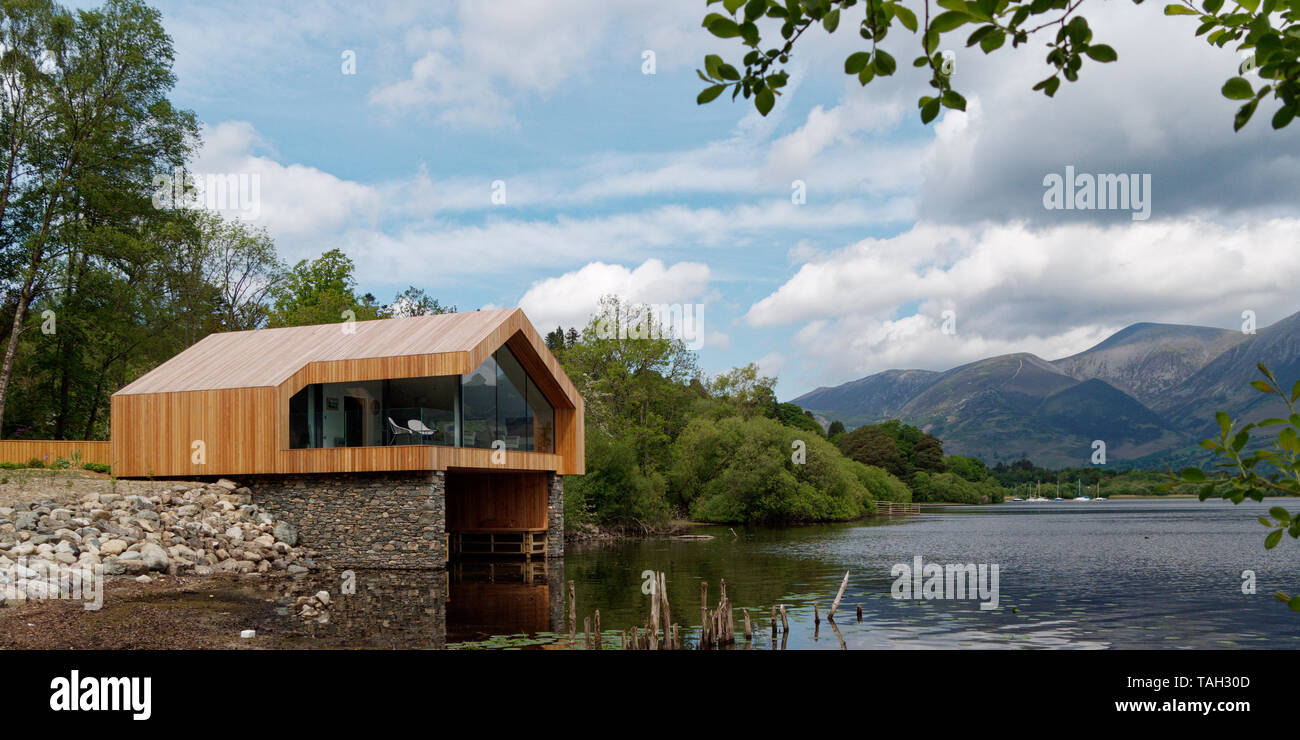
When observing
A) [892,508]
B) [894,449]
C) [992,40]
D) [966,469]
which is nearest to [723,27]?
[992,40]

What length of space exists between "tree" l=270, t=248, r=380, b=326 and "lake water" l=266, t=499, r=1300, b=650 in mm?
23674

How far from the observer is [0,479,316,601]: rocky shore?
693 inches

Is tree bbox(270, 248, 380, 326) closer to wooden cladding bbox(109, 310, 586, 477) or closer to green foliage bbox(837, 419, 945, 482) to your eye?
wooden cladding bbox(109, 310, 586, 477)

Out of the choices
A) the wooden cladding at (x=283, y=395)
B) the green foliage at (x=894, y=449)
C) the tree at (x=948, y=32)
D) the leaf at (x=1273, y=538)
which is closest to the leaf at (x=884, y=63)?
the tree at (x=948, y=32)

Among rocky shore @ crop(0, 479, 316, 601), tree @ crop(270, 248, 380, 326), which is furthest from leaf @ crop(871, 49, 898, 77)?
tree @ crop(270, 248, 380, 326)

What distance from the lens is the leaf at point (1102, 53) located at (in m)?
2.71

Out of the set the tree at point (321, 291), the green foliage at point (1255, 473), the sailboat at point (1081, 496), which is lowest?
the sailboat at point (1081, 496)

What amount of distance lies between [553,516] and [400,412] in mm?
6683

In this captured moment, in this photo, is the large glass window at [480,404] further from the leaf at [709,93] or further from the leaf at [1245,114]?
the leaf at [1245,114]

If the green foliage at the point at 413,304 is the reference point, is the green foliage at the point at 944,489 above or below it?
below

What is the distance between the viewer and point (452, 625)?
1603 centimetres

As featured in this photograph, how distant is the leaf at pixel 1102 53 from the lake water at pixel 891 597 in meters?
11.7

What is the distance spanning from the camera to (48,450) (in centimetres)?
2758
